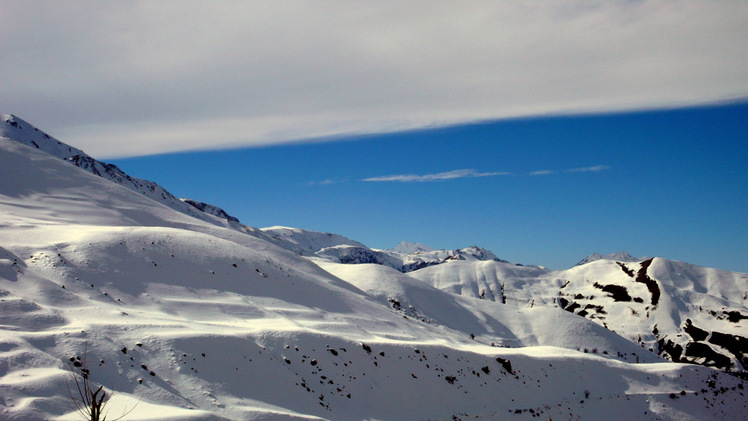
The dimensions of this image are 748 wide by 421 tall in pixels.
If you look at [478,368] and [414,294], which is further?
[414,294]

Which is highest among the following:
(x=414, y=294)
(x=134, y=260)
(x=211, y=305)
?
(x=134, y=260)

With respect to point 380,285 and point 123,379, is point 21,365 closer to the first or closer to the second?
point 123,379

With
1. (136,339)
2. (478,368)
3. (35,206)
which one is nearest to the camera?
(136,339)

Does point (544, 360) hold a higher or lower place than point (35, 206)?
lower

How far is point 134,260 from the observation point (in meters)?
50.5

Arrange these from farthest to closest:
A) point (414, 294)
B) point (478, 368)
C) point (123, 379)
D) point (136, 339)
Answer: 1. point (414, 294)
2. point (478, 368)
3. point (136, 339)
4. point (123, 379)

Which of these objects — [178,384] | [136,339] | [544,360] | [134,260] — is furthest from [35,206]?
[544,360]

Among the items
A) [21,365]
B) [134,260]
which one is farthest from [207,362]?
[134,260]

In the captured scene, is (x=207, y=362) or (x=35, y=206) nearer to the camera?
(x=207, y=362)

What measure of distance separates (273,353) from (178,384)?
8074mm

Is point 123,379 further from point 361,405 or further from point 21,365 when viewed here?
point 361,405

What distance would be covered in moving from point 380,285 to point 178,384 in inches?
3683

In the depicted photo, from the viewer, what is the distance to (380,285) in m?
122

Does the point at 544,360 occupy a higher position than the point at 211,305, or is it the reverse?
the point at 211,305
